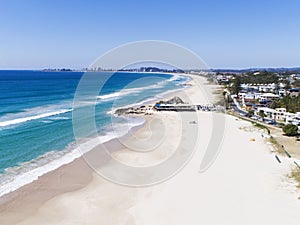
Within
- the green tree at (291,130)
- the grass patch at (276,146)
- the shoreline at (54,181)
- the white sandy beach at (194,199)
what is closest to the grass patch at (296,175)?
the white sandy beach at (194,199)

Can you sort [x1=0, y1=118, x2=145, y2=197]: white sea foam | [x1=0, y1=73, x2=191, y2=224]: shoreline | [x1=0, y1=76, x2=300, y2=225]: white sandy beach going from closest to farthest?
[x1=0, y1=76, x2=300, y2=225]: white sandy beach → [x1=0, y1=73, x2=191, y2=224]: shoreline → [x1=0, y1=118, x2=145, y2=197]: white sea foam

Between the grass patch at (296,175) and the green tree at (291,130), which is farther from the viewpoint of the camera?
the green tree at (291,130)

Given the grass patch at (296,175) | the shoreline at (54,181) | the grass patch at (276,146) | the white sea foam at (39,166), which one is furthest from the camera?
the grass patch at (276,146)

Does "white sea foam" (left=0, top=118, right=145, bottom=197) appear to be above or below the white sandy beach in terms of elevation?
above

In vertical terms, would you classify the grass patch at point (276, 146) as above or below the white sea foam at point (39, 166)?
below

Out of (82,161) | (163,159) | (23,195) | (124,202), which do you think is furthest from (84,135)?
(124,202)

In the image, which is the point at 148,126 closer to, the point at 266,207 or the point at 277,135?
the point at 277,135

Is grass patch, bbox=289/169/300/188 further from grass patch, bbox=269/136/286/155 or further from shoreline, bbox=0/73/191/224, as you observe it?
shoreline, bbox=0/73/191/224

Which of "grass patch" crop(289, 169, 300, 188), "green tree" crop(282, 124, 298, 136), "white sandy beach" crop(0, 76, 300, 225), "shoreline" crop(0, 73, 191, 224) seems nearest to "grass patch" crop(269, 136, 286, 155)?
"white sandy beach" crop(0, 76, 300, 225)

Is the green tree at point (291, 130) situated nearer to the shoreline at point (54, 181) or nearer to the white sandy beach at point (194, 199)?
the white sandy beach at point (194, 199)
